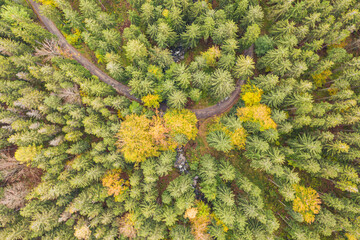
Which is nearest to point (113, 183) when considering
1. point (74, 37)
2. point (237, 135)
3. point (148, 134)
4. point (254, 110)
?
point (148, 134)

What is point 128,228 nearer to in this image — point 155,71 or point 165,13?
point 155,71

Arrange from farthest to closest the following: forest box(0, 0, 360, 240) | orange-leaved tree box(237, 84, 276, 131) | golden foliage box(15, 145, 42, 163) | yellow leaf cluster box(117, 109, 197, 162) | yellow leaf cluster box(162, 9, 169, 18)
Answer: yellow leaf cluster box(162, 9, 169, 18), golden foliage box(15, 145, 42, 163), orange-leaved tree box(237, 84, 276, 131), forest box(0, 0, 360, 240), yellow leaf cluster box(117, 109, 197, 162)

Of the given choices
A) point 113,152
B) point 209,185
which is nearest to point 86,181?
point 113,152

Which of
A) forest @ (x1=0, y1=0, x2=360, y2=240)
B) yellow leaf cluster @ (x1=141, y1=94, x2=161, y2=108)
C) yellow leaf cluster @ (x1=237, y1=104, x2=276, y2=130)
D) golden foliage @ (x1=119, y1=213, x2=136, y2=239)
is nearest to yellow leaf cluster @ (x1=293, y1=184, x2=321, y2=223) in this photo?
forest @ (x1=0, y1=0, x2=360, y2=240)

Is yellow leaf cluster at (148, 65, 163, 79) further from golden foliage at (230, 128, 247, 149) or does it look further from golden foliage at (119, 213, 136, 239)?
golden foliage at (119, 213, 136, 239)

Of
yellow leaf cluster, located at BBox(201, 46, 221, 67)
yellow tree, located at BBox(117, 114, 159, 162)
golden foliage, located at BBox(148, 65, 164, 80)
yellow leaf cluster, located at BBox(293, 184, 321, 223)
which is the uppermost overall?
yellow leaf cluster, located at BBox(201, 46, 221, 67)

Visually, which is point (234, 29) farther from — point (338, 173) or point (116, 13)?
point (338, 173)

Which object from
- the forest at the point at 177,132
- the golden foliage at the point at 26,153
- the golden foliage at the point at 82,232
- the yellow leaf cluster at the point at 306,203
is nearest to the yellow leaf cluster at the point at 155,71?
the forest at the point at 177,132
